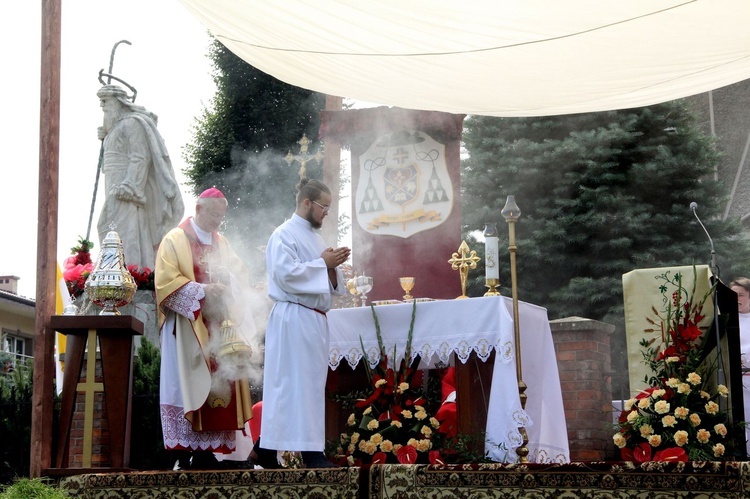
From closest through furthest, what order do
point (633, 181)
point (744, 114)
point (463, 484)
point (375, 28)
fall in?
point (463, 484)
point (375, 28)
point (633, 181)
point (744, 114)

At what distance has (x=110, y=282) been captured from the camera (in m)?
6.14

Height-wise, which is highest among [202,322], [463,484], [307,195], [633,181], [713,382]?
[633,181]

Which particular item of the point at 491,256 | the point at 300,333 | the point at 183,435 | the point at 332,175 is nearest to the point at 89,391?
the point at 183,435

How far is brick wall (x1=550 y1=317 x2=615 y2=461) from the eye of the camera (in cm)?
694

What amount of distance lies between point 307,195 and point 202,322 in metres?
1.14

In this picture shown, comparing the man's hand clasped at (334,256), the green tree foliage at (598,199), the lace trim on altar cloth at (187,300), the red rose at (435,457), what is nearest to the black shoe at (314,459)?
the red rose at (435,457)

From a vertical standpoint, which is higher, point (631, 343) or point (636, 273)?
point (636, 273)

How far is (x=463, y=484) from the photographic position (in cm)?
390

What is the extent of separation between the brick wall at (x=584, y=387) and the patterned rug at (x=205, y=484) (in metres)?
3.36

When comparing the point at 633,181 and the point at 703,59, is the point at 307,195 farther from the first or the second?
the point at 633,181

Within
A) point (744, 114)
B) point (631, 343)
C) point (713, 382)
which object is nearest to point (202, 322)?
point (631, 343)

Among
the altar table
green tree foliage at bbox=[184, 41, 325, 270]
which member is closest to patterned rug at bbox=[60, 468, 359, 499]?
the altar table

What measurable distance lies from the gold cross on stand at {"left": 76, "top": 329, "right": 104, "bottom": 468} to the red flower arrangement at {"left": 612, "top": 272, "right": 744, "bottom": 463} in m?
2.98

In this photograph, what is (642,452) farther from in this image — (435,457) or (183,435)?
(183,435)
